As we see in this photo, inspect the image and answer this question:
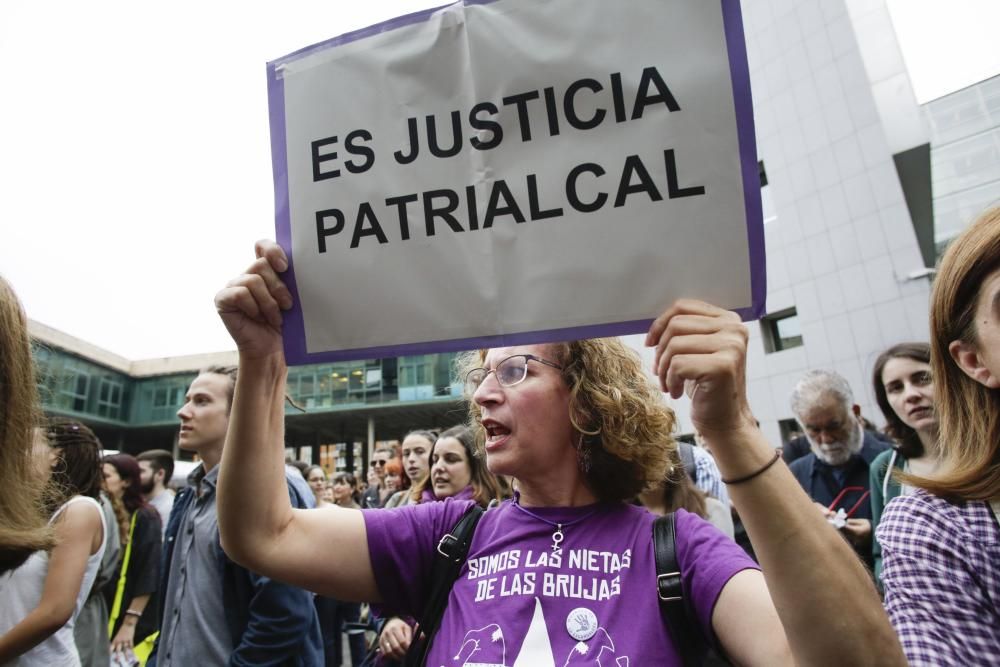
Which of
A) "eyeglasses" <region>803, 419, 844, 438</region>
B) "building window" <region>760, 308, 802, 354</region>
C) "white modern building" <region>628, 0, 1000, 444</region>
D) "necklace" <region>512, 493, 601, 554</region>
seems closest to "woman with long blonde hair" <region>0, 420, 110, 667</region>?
"necklace" <region>512, 493, 601, 554</region>

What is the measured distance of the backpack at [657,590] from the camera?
1.38 m

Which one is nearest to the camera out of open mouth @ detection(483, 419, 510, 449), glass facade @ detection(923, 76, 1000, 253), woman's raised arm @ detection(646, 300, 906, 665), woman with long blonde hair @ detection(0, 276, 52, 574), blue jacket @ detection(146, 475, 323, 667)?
woman's raised arm @ detection(646, 300, 906, 665)

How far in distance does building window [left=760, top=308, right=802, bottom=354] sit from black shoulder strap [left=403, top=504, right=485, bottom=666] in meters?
18.0

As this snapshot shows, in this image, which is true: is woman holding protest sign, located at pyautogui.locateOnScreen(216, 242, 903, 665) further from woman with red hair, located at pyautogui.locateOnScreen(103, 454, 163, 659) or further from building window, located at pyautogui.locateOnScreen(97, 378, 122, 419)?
building window, located at pyautogui.locateOnScreen(97, 378, 122, 419)

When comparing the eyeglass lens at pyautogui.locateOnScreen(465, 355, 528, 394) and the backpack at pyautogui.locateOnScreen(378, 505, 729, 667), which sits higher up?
the eyeglass lens at pyautogui.locateOnScreen(465, 355, 528, 394)

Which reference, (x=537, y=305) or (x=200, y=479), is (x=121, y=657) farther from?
(x=537, y=305)

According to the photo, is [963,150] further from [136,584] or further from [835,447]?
[136,584]

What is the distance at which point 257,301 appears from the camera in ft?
4.94

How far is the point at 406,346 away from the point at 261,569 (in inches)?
28.5

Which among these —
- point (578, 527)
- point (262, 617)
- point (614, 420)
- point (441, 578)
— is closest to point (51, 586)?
point (262, 617)

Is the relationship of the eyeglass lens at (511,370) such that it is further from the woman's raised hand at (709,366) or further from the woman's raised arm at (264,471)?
the woman's raised hand at (709,366)

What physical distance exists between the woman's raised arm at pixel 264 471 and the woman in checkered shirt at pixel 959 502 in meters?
1.28

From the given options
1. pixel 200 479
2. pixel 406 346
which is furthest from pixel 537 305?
pixel 200 479

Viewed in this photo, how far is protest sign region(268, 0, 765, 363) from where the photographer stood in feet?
4.22
